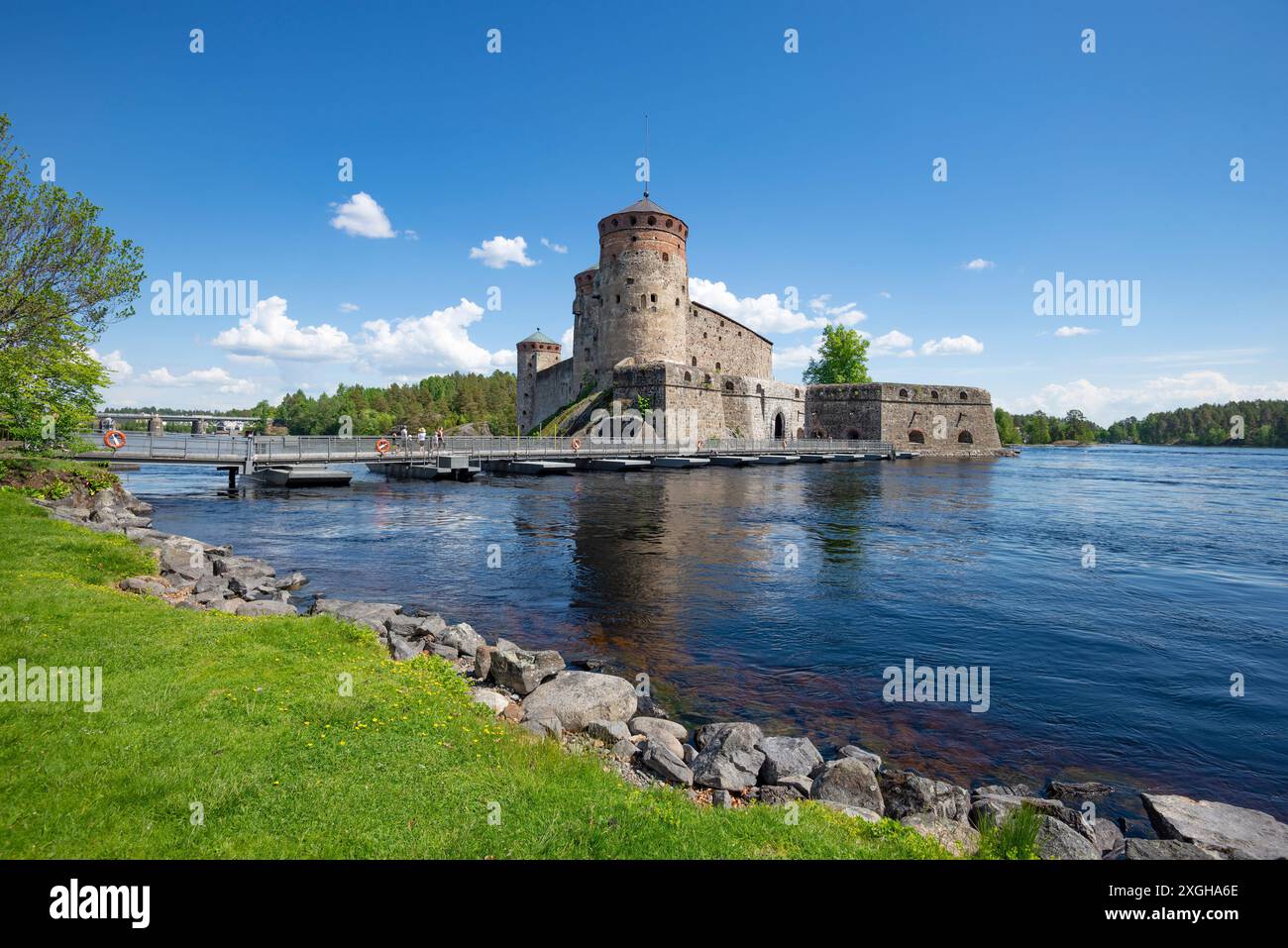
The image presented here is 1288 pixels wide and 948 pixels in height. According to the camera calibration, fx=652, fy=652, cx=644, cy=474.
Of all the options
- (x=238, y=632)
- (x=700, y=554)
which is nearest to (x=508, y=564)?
(x=700, y=554)

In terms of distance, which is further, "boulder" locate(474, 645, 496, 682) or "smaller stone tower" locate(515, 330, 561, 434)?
"smaller stone tower" locate(515, 330, 561, 434)

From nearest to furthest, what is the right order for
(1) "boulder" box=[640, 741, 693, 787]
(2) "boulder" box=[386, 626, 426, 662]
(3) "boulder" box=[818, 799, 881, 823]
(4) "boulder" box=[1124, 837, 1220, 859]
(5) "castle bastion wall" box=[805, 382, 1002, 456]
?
(4) "boulder" box=[1124, 837, 1220, 859]
(3) "boulder" box=[818, 799, 881, 823]
(1) "boulder" box=[640, 741, 693, 787]
(2) "boulder" box=[386, 626, 426, 662]
(5) "castle bastion wall" box=[805, 382, 1002, 456]

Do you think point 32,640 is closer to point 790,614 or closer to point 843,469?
point 790,614

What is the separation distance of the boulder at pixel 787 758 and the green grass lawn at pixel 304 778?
4.26 feet

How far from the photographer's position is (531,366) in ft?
285

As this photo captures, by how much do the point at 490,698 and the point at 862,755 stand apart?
4351mm

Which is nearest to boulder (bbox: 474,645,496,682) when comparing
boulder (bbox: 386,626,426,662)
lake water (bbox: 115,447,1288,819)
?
boulder (bbox: 386,626,426,662)

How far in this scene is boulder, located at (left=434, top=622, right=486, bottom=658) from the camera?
1015 cm

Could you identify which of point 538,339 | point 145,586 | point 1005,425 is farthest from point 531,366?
point 1005,425

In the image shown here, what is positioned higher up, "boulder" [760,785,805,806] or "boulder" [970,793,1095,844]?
"boulder" [760,785,805,806]

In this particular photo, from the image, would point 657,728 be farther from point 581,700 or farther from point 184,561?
point 184,561

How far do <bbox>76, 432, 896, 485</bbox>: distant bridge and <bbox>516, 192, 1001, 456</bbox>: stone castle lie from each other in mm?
6527

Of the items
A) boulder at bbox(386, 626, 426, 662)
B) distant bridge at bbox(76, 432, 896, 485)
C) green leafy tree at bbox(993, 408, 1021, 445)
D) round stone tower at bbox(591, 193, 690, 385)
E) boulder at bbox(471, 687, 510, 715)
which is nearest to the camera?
boulder at bbox(471, 687, 510, 715)

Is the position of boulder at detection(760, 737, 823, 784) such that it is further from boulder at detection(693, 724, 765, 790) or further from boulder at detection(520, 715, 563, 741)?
boulder at detection(520, 715, 563, 741)
